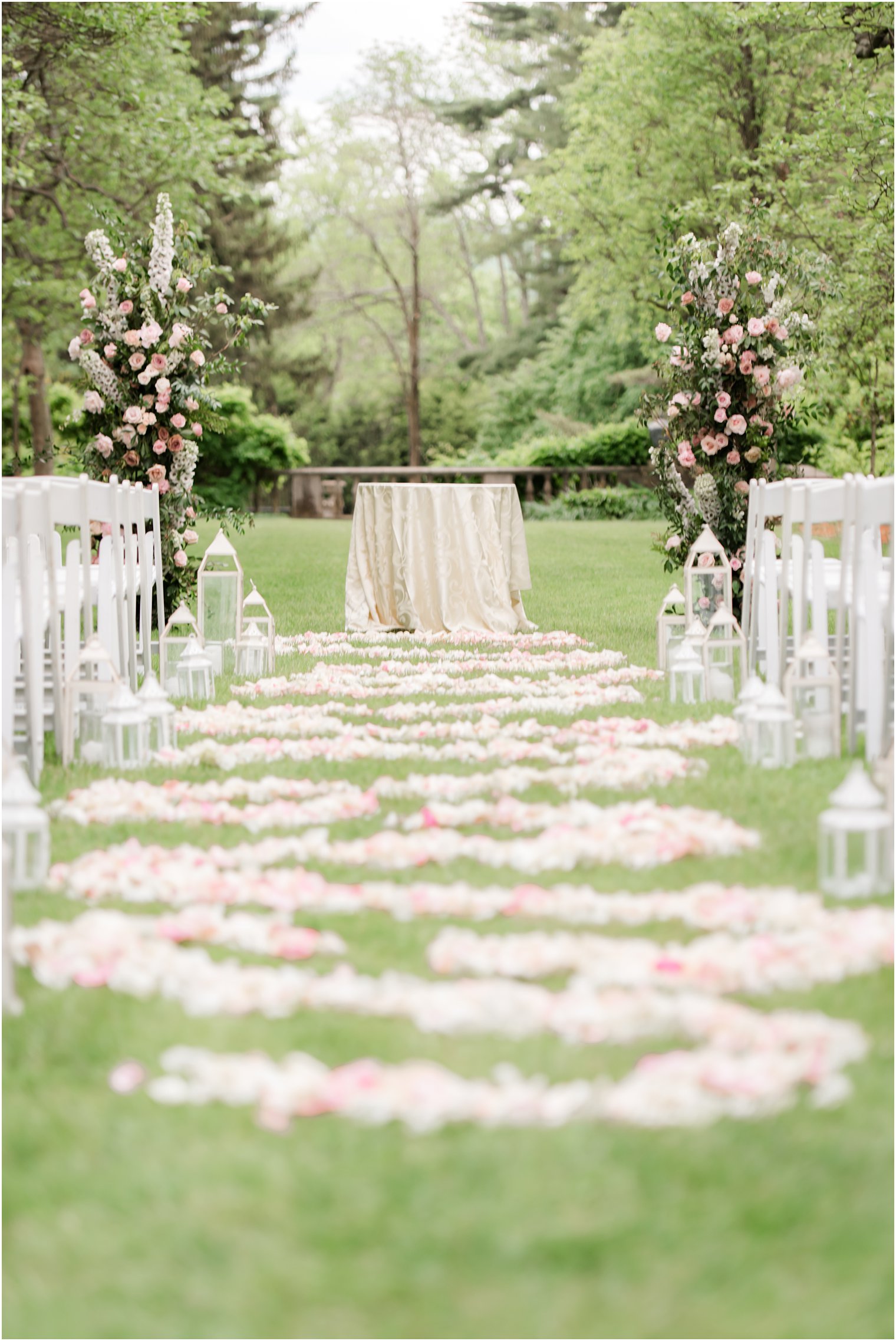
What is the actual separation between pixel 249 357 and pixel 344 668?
78.2ft

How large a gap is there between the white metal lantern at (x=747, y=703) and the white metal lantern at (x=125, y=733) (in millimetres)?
1983

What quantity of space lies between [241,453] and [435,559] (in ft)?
50.8

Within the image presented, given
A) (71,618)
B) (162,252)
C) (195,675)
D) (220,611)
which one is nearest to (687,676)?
(195,675)

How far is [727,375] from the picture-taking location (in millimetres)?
8391

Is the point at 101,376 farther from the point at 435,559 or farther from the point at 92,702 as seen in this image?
the point at 92,702

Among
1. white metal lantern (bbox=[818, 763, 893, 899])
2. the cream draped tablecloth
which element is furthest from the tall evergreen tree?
white metal lantern (bbox=[818, 763, 893, 899])

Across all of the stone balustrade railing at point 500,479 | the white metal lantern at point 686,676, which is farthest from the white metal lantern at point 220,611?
the stone balustrade railing at point 500,479

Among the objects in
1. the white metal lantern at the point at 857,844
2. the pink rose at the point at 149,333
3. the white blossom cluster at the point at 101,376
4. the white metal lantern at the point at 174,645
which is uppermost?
the pink rose at the point at 149,333

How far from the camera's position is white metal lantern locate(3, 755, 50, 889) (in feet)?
10.2

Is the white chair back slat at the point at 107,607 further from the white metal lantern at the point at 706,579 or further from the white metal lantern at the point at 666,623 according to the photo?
the white metal lantern at the point at 666,623

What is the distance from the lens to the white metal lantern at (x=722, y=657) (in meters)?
6.08

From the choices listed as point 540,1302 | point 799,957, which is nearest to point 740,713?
point 799,957

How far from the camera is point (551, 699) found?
6.21m

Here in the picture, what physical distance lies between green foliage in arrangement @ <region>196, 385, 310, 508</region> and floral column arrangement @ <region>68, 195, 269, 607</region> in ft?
50.9
